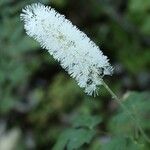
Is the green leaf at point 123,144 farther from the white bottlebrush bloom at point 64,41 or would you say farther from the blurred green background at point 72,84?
the blurred green background at point 72,84

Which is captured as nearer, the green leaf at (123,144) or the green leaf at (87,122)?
the green leaf at (123,144)

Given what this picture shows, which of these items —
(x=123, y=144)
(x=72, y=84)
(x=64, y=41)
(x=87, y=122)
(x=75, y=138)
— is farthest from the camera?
(x=72, y=84)

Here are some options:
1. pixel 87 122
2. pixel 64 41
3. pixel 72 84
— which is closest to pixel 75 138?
pixel 87 122

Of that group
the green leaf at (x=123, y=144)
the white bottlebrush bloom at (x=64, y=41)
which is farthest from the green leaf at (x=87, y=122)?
the white bottlebrush bloom at (x=64, y=41)

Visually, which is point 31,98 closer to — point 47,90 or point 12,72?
point 47,90

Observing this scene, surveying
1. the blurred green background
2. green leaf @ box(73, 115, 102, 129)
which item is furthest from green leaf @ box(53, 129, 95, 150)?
the blurred green background

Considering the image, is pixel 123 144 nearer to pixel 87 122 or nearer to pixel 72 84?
pixel 87 122

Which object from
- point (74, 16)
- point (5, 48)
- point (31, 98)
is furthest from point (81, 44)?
point (74, 16)

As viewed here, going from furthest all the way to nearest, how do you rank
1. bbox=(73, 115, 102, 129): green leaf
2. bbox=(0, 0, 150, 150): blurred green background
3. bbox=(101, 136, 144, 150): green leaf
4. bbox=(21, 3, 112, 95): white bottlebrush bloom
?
bbox=(0, 0, 150, 150): blurred green background
bbox=(73, 115, 102, 129): green leaf
bbox=(101, 136, 144, 150): green leaf
bbox=(21, 3, 112, 95): white bottlebrush bloom

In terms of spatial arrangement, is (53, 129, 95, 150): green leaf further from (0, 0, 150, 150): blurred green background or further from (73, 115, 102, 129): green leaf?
(0, 0, 150, 150): blurred green background
